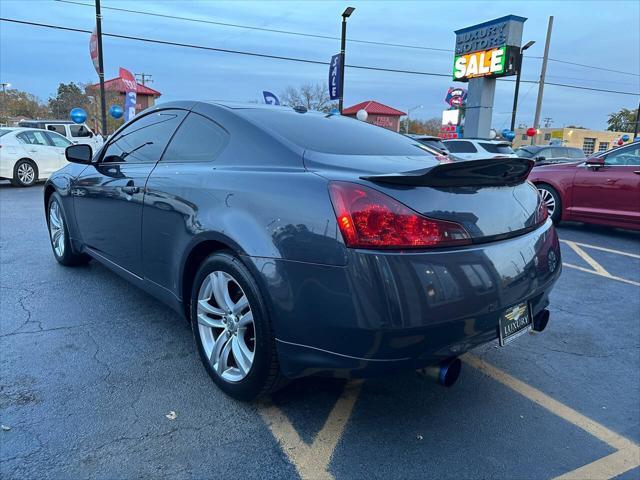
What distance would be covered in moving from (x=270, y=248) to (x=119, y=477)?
1101 millimetres

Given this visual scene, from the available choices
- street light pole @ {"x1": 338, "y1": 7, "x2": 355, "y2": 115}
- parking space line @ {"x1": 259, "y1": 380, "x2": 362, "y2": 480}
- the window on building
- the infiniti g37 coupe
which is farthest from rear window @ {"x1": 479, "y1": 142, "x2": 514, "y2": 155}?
the window on building

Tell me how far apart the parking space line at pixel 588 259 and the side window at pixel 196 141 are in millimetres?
4450

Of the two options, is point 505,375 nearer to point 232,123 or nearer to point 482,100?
point 232,123

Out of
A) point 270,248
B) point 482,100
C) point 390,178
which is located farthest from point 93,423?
point 482,100

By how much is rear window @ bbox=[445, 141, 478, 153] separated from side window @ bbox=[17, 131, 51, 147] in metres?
10.7

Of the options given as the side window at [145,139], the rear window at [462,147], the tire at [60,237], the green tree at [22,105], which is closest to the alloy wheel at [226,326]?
the side window at [145,139]

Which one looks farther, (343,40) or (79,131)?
(343,40)

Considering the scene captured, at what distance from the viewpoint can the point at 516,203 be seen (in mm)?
2354

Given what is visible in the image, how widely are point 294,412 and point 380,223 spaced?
3.76ft

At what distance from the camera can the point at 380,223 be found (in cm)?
186

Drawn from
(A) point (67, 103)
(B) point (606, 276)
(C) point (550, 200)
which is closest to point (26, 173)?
(C) point (550, 200)

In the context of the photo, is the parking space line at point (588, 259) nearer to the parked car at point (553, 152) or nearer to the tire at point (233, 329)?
the tire at point (233, 329)

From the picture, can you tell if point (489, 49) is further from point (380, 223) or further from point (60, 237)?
point (380, 223)

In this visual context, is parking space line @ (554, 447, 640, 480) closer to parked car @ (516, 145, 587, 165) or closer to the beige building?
parked car @ (516, 145, 587, 165)
